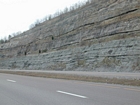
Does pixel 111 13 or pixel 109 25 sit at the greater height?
pixel 111 13

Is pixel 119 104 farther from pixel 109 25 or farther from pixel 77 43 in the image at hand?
pixel 77 43

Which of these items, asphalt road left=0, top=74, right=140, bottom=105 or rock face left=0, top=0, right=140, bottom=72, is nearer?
asphalt road left=0, top=74, right=140, bottom=105

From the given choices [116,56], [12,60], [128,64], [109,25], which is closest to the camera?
[128,64]

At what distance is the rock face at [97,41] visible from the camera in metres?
27.1

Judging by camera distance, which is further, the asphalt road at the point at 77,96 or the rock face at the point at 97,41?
the rock face at the point at 97,41

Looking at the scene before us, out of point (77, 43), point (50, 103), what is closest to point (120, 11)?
point (77, 43)

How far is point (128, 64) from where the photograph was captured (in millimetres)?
25031

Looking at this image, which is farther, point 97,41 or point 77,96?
point 97,41

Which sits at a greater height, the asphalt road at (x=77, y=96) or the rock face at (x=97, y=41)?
the rock face at (x=97, y=41)

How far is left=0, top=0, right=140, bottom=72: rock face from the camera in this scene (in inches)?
1068

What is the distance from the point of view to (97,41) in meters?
34.1

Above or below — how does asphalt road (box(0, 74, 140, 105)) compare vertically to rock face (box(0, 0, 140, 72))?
below

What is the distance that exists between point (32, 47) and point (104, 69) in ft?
115

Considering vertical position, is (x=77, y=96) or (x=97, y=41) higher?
(x=97, y=41)
